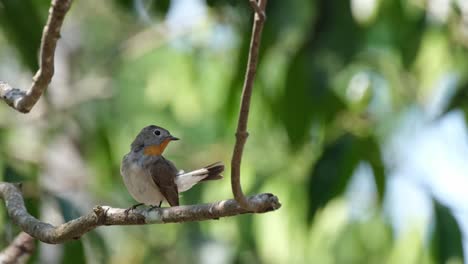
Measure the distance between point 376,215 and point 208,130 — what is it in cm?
355

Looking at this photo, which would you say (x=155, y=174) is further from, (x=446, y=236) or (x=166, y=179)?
(x=446, y=236)

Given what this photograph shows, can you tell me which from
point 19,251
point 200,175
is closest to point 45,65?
point 200,175

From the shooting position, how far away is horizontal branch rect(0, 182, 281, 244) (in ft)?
8.89

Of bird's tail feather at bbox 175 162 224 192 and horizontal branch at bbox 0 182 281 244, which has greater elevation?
bird's tail feather at bbox 175 162 224 192

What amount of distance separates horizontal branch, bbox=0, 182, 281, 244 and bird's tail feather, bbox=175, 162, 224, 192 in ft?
1.93

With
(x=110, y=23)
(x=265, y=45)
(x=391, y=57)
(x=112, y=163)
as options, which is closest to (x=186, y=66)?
(x=112, y=163)

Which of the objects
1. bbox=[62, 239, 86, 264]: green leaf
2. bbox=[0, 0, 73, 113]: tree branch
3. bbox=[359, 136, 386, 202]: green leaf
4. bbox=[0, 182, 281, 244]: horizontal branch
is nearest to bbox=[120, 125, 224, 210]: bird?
bbox=[0, 182, 281, 244]: horizontal branch

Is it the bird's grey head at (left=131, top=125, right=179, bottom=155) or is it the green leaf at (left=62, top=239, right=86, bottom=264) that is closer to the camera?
the bird's grey head at (left=131, top=125, right=179, bottom=155)

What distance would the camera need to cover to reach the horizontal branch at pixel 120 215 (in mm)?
2708

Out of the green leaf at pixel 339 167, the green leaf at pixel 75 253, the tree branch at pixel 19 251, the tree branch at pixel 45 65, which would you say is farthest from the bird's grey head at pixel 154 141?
the green leaf at pixel 339 167

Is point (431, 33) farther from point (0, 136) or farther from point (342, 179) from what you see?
point (0, 136)

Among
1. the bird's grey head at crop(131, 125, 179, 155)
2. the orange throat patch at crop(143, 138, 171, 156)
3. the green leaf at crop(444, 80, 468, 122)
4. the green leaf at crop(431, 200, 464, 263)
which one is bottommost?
the green leaf at crop(431, 200, 464, 263)

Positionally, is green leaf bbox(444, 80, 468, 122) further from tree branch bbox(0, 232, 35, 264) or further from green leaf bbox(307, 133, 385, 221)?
tree branch bbox(0, 232, 35, 264)

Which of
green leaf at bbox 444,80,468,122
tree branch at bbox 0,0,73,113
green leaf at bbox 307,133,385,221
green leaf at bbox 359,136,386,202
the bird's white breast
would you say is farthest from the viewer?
green leaf at bbox 359,136,386,202
